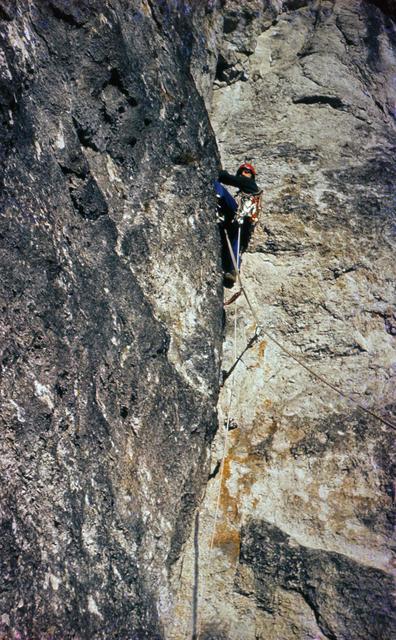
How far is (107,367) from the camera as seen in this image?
5348 mm

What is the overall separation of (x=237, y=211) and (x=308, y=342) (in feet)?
5.16

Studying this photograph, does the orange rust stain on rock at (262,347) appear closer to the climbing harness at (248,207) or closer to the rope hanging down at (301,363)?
the rope hanging down at (301,363)

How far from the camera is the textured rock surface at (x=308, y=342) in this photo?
19.8ft

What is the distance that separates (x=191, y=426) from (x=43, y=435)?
195cm

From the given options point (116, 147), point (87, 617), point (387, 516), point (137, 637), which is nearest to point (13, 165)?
point (116, 147)

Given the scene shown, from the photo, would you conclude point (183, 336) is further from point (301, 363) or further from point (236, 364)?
point (301, 363)

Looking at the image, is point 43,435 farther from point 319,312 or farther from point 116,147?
point 319,312

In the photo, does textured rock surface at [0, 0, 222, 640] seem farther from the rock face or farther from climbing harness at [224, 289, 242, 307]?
climbing harness at [224, 289, 242, 307]

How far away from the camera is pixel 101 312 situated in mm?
5336

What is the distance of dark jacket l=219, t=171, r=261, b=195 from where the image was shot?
7.43 m

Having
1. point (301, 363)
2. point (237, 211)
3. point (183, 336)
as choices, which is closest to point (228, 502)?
point (301, 363)

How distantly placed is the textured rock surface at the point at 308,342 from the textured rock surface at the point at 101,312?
0.53 metres

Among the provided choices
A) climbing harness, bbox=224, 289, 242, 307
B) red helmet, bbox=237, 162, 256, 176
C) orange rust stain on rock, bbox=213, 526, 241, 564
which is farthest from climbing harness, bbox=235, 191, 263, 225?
orange rust stain on rock, bbox=213, 526, 241, 564

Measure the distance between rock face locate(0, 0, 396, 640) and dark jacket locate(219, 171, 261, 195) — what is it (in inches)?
7.5
